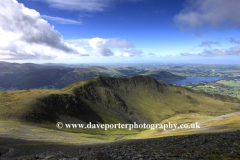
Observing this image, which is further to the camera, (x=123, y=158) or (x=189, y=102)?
(x=189, y=102)

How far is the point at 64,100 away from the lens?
93062 mm

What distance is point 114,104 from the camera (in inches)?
5059

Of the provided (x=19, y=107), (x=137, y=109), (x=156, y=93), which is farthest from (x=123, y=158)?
(x=156, y=93)

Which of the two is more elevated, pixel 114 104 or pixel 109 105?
pixel 114 104

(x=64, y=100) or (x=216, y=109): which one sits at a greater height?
(x=64, y=100)

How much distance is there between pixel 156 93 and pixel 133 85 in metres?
42.1

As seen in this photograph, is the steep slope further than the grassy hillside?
Yes

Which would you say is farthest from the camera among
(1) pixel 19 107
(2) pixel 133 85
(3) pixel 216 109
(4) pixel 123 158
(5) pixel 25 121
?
(2) pixel 133 85

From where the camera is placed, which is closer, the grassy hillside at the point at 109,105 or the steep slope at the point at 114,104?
the grassy hillside at the point at 109,105

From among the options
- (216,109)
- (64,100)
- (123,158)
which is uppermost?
(123,158)

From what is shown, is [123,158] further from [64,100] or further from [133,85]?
[133,85]

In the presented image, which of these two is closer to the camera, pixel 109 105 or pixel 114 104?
pixel 109 105

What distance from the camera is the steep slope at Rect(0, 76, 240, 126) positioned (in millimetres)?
72625

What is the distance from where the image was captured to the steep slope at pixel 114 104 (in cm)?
7262
